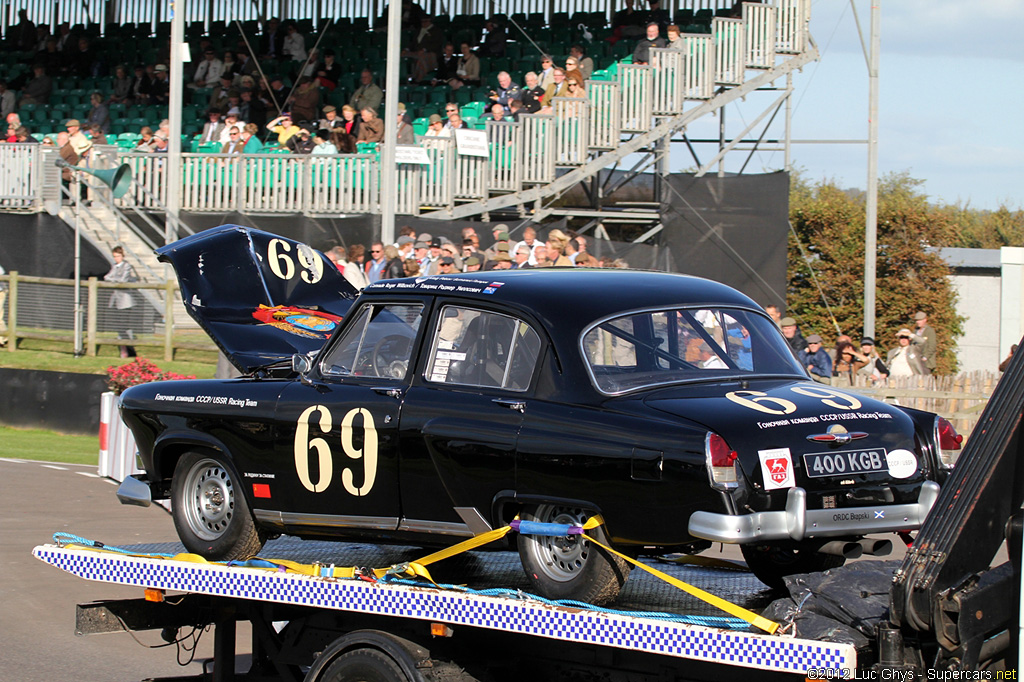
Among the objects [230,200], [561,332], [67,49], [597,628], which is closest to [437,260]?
[230,200]

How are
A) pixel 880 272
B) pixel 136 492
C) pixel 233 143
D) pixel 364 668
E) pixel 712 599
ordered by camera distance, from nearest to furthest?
pixel 712 599 → pixel 364 668 → pixel 136 492 → pixel 233 143 → pixel 880 272

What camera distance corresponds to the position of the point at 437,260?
1639 centimetres

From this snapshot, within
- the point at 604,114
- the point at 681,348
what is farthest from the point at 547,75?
the point at 681,348

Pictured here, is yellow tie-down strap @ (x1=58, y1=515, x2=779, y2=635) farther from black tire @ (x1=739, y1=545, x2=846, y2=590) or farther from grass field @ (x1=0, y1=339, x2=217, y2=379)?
grass field @ (x1=0, y1=339, x2=217, y2=379)

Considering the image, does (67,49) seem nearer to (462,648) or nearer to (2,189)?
(2,189)

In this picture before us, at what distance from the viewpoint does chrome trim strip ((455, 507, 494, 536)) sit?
5.94 metres

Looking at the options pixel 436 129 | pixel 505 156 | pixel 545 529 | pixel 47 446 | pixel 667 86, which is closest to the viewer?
pixel 545 529

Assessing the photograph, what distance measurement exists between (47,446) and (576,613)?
14845 millimetres

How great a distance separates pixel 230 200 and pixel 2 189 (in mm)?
4960

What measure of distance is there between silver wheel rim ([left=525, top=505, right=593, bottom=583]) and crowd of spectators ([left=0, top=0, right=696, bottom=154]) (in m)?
16.1

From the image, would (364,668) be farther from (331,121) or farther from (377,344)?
(331,121)

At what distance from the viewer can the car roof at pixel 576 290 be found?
6.09m

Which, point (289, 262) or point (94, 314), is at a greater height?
point (289, 262)

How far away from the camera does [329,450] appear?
6.47 metres
